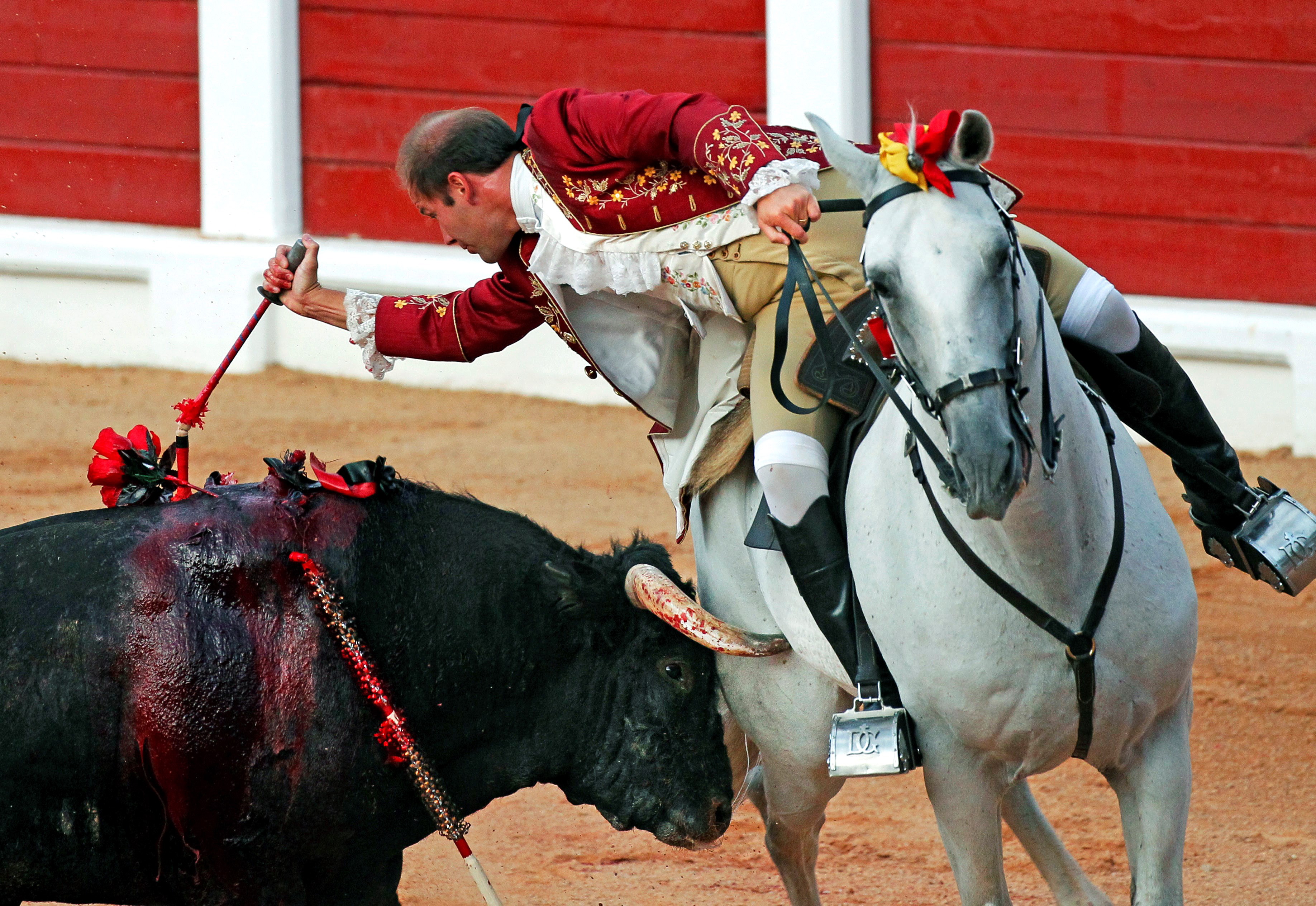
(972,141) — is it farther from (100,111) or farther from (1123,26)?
(100,111)

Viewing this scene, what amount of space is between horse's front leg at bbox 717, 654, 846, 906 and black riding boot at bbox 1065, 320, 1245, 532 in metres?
0.82

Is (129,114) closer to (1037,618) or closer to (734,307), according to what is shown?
(734,307)

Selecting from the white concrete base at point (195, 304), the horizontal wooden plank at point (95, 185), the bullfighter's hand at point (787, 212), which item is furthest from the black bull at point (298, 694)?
the horizontal wooden plank at point (95, 185)

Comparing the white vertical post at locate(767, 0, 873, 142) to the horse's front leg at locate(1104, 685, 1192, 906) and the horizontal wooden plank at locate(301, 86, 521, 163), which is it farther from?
the horse's front leg at locate(1104, 685, 1192, 906)

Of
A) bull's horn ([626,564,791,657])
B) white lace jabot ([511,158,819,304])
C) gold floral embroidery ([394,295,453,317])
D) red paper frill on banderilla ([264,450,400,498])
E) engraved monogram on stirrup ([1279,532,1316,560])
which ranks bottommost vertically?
bull's horn ([626,564,791,657])

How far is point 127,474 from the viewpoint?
3443 millimetres

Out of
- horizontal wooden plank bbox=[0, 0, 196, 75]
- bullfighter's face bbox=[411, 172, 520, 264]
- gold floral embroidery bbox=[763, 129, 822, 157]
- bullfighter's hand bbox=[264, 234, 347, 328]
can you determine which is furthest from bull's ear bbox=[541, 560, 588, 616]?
horizontal wooden plank bbox=[0, 0, 196, 75]

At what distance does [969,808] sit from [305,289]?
185cm

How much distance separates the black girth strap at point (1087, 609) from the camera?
272 centimetres

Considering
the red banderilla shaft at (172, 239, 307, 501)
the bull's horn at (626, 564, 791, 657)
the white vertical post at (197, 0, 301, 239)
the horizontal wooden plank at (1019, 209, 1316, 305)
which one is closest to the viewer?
the bull's horn at (626, 564, 791, 657)

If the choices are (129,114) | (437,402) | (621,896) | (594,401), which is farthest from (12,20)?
(621,896)

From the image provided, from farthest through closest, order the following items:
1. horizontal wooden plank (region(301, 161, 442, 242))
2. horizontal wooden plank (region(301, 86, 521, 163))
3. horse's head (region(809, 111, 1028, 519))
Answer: horizontal wooden plank (region(301, 161, 442, 242)), horizontal wooden plank (region(301, 86, 521, 163)), horse's head (region(809, 111, 1028, 519))

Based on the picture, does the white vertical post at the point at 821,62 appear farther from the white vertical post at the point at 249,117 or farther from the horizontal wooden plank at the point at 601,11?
the white vertical post at the point at 249,117

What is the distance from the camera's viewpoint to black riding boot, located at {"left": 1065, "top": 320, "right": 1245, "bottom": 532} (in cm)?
322
